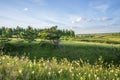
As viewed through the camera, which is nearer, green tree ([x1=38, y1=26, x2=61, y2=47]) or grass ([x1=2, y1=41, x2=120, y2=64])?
grass ([x1=2, y1=41, x2=120, y2=64])

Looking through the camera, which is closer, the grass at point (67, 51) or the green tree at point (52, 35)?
the grass at point (67, 51)

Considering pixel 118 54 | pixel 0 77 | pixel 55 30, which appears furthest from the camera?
pixel 55 30

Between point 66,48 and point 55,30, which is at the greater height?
point 55,30

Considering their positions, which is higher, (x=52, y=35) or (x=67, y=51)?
(x=52, y=35)

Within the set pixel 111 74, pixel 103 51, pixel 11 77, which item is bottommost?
pixel 103 51

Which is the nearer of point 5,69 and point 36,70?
point 5,69

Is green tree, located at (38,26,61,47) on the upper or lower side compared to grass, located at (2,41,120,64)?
upper

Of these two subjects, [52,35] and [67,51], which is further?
[52,35]

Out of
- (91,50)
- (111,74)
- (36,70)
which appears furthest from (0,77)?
(91,50)

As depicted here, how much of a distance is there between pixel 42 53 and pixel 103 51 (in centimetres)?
1555

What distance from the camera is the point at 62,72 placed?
→ 24.4ft

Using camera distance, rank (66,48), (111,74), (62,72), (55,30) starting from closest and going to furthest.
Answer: (62,72)
(111,74)
(66,48)
(55,30)

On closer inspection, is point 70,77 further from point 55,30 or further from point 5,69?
point 55,30

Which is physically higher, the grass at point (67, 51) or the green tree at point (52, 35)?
the green tree at point (52, 35)
